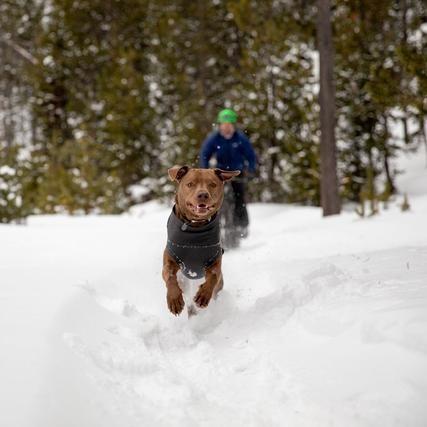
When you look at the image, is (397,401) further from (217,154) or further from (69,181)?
(69,181)

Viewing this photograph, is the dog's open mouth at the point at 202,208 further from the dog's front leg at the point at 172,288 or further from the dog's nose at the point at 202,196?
the dog's front leg at the point at 172,288

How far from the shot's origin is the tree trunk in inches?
349

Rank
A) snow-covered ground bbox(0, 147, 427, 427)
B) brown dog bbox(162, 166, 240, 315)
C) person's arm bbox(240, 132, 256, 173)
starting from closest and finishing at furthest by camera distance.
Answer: snow-covered ground bbox(0, 147, 427, 427), brown dog bbox(162, 166, 240, 315), person's arm bbox(240, 132, 256, 173)

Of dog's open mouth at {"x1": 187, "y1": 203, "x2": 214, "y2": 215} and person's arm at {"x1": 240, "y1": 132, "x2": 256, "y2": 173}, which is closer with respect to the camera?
dog's open mouth at {"x1": 187, "y1": 203, "x2": 214, "y2": 215}

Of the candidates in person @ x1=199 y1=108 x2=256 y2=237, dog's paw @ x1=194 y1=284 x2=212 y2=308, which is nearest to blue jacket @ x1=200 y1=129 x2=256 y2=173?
person @ x1=199 y1=108 x2=256 y2=237

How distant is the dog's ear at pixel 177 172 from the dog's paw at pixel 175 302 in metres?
1.10

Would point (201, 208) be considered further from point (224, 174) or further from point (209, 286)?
point (209, 286)

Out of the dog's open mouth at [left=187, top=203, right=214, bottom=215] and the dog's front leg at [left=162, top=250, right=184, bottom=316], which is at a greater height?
the dog's open mouth at [left=187, top=203, right=214, bottom=215]

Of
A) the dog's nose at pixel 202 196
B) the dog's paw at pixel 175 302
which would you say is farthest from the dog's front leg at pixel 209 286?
the dog's nose at pixel 202 196

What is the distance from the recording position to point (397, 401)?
216 cm

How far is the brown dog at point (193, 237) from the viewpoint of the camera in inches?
156

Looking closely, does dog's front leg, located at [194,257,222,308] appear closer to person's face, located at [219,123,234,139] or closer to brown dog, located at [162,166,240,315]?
brown dog, located at [162,166,240,315]

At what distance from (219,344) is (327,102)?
22.5ft

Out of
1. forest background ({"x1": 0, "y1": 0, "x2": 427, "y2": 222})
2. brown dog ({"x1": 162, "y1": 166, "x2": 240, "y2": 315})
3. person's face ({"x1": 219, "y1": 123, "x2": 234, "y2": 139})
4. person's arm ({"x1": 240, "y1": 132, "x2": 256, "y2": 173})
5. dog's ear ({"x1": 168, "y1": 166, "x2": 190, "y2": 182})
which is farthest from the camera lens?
forest background ({"x1": 0, "y1": 0, "x2": 427, "y2": 222})
